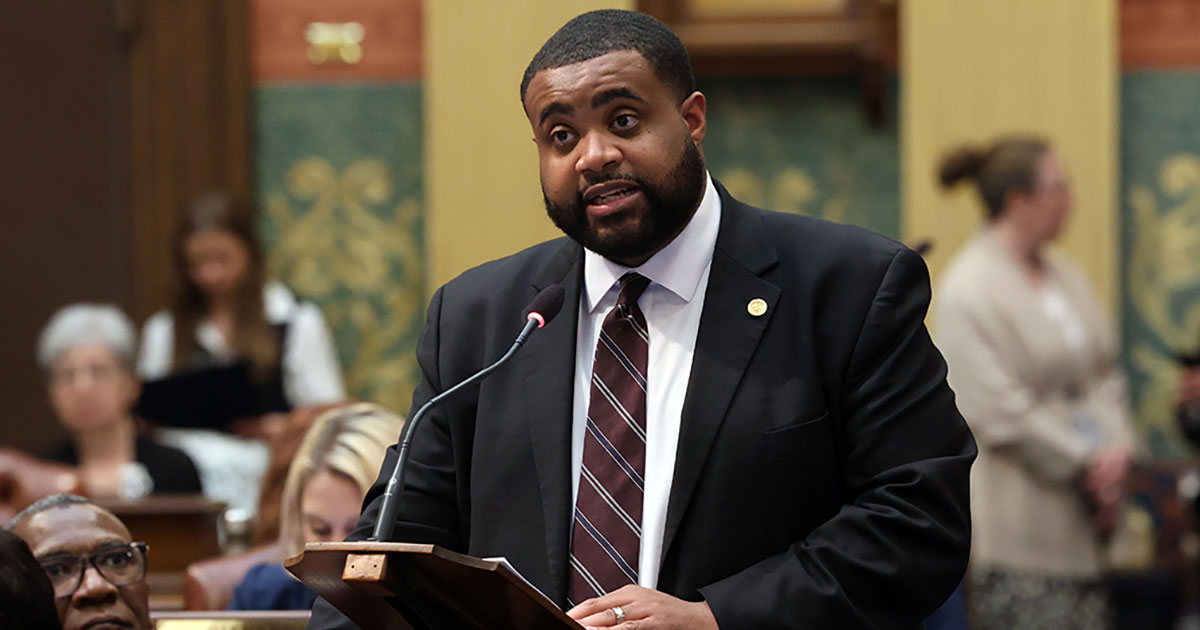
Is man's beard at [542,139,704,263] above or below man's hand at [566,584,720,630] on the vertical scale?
above

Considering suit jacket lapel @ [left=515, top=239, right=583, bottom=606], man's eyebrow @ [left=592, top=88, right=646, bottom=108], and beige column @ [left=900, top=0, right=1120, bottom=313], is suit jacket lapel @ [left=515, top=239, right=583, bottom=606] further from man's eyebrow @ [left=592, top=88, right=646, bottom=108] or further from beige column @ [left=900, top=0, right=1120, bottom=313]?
beige column @ [left=900, top=0, right=1120, bottom=313]

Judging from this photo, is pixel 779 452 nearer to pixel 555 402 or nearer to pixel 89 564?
pixel 555 402

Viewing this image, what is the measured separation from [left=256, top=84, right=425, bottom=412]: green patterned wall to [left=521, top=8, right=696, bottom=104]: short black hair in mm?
3966

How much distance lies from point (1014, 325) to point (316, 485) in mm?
2532

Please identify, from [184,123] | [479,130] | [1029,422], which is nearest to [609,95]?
[1029,422]

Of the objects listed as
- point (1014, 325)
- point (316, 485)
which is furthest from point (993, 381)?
point (316, 485)

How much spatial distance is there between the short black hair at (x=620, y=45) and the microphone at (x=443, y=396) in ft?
0.93

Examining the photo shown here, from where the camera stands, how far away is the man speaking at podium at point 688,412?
224 cm

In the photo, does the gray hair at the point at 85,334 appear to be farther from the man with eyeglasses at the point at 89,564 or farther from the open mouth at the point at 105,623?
the open mouth at the point at 105,623

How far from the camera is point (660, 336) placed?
7.94ft

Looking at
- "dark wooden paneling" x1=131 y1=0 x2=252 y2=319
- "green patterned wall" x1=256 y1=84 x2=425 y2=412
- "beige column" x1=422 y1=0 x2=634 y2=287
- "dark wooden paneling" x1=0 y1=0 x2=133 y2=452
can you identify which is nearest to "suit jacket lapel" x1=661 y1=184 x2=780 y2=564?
"beige column" x1=422 y1=0 x2=634 y2=287

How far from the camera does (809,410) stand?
7.50 feet

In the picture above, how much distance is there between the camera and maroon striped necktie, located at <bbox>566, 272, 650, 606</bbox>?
231 centimetres

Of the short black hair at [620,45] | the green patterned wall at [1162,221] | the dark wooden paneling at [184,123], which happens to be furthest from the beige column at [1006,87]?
the short black hair at [620,45]
